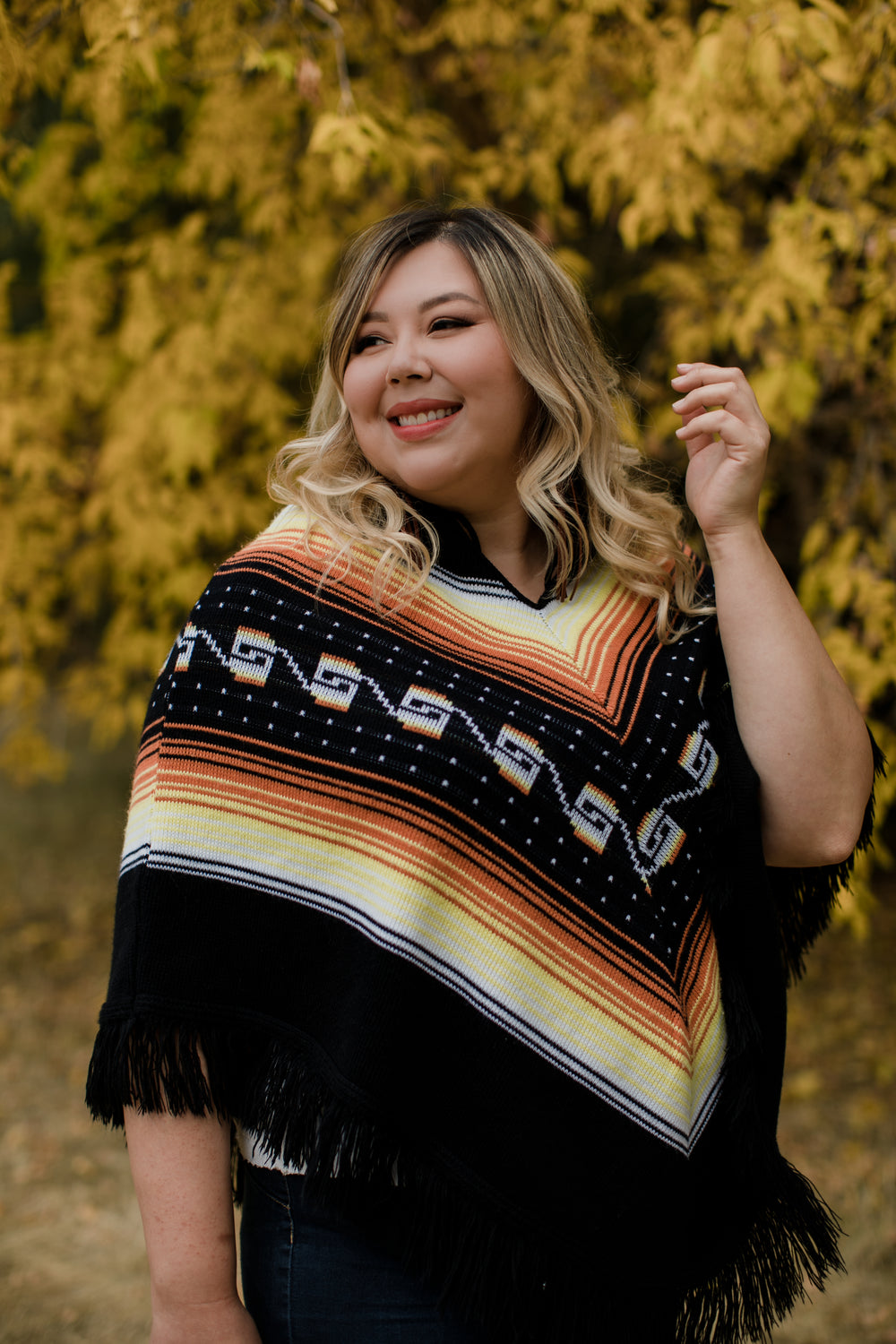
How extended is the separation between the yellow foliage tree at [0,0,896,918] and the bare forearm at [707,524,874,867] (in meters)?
1.05

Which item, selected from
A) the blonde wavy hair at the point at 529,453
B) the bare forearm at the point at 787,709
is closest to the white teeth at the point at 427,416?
the blonde wavy hair at the point at 529,453

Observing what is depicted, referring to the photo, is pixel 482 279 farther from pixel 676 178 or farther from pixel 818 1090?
pixel 818 1090

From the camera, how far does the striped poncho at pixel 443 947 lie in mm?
1256

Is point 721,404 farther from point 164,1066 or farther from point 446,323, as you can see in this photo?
point 164,1066

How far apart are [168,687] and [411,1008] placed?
50cm

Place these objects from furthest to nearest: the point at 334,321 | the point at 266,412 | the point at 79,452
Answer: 1. the point at 79,452
2. the point at 266,412
3. the point at 334,321

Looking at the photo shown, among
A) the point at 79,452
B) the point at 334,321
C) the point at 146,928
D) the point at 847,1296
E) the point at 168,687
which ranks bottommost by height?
the point at 847,1296

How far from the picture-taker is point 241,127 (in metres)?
3.29

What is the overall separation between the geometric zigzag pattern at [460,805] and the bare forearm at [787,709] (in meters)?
0.12

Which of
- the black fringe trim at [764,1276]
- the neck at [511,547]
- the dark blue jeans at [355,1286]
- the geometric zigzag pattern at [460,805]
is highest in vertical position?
the neck at [511,547]

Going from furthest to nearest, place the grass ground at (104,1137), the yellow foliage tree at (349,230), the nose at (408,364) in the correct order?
the grass ground at (104,1137) → the yellow foliage tree at (349,230) → the nose at (408,364)

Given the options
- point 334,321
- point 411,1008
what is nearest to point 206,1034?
point 411,1008

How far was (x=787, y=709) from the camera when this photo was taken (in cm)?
150

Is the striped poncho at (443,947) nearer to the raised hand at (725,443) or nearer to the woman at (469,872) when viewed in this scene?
the woman at (469,872)
